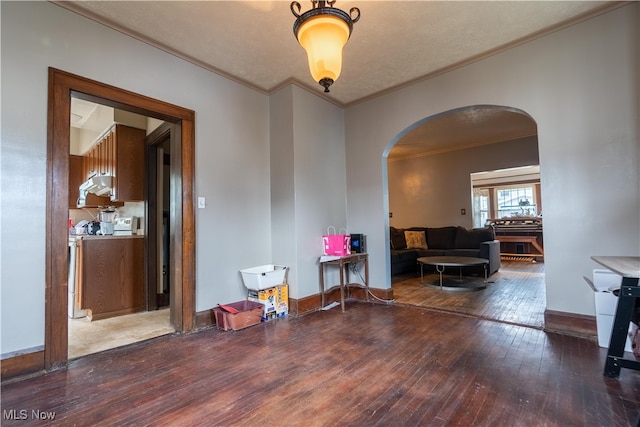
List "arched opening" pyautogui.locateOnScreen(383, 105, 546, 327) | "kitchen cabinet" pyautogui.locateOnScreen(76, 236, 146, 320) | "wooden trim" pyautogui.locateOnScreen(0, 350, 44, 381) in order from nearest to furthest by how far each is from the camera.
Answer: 1. "wooden trim" pyautogui.locateOnScreen(0, 350, 44, 381)
2. "kitchen cabinet" pyautogui.locateOnScreen(76, 236, 146, 320)
3. "arched opening" pyautogui.locateOnScreen(383, 105, 546, 327)

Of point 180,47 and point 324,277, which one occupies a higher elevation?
point 180,47

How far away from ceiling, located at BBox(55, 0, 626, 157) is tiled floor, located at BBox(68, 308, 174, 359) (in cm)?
281

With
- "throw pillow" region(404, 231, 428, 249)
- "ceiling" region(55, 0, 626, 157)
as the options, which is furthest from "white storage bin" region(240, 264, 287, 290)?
"throw pillow" region(404, 231, 428, 249)

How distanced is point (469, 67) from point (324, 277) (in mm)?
3062

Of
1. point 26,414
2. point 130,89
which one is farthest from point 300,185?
point 26,414

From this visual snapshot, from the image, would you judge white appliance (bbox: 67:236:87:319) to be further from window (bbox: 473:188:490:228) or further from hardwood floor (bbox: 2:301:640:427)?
window (bbox: 473:188:490:228)

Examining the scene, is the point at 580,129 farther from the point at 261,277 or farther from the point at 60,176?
the point at 60,176

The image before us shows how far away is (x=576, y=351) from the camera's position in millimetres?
2297

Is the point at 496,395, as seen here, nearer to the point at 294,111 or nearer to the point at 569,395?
the point at 569,395

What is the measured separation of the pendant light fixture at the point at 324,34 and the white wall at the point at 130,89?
177 centimetres

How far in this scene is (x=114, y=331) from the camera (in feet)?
9.73

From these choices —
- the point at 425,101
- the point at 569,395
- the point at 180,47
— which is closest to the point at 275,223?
the point at 180,47

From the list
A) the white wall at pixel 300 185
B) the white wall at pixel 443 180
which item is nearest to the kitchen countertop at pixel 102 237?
the white wall at pixel 300 185

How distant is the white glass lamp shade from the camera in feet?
5.76
